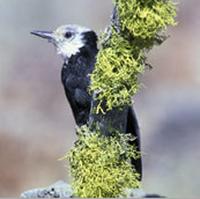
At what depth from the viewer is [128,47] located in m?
1.01

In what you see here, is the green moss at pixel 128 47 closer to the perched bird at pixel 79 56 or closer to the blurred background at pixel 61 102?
the perched bird at pixel 79 56

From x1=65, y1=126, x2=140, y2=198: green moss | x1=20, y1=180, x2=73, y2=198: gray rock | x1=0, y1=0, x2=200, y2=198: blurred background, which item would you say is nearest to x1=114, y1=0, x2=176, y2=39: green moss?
x1=65, y1=126, x2=140, y2=198: green moss

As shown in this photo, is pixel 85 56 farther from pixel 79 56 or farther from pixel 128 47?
pixel 128 47

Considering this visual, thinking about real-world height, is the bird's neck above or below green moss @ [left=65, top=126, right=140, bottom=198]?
above

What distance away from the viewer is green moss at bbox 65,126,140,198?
102cm

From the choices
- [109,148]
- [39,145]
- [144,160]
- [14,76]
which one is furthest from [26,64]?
[109,148]

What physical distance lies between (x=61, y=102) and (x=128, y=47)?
1.84 feet

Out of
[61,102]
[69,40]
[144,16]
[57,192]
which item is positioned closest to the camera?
[144,16]

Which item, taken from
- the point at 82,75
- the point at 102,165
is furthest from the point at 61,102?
the point at 102,165

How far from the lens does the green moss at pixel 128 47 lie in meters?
0.98

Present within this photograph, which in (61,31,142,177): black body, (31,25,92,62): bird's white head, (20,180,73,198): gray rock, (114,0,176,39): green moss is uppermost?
(31,25,92,62): bird's white head

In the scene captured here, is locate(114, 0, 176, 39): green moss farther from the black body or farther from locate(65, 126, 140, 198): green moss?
the black body

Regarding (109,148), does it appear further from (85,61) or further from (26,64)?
(26,64)

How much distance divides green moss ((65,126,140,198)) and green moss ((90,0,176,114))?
0.06 meters
